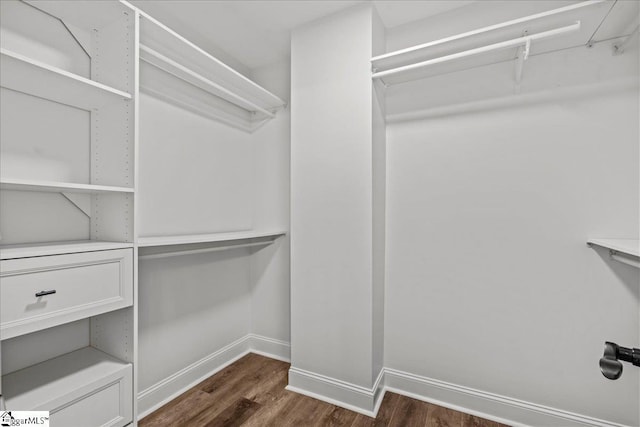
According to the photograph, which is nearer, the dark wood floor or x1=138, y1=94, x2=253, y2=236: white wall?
the dark wood floor

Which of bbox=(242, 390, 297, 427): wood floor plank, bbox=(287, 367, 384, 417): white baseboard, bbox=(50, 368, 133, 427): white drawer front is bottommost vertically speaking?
bbox=(242, 390, 297, 427): wood floor plank

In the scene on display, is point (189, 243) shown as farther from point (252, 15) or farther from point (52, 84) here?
point (252, 15)

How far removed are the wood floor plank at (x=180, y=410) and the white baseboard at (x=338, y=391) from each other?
57 cm

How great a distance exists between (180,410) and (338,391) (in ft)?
3.28

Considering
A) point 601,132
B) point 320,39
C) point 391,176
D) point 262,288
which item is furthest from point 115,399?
point 601,132

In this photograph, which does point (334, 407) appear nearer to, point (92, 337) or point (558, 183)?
point (92, 337)

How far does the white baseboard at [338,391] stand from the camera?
187 cm

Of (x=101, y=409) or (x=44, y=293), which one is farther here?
(x=101, y=409)

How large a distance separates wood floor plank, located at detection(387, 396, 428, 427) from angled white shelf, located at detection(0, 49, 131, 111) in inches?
89.8

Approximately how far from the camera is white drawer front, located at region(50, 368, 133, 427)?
1179mm

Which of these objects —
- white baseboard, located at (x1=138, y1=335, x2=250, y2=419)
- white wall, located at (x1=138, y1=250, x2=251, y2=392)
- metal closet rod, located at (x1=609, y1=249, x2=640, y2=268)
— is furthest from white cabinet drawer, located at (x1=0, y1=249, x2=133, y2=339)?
metal closet rod, located at (x1=609, y1=249, x2=640, y2=268)

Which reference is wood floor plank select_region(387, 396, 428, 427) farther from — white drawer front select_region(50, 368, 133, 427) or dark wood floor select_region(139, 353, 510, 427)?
white drawer front select_region(50, 368, 133, 427)

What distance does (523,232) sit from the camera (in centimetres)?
177

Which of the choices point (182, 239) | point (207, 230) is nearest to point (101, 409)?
point (182, 239)
